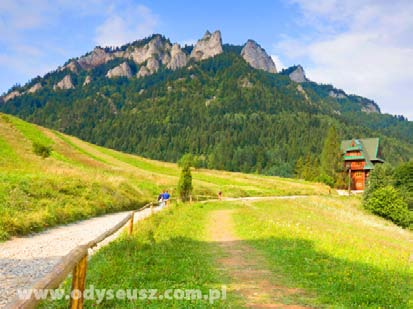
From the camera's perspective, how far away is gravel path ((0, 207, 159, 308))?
9.08 meters

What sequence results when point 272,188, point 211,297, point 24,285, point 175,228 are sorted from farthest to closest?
1. point 272,188
2. point 175,228
3. point 24,285
4. point 211,297

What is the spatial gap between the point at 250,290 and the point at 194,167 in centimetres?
8012

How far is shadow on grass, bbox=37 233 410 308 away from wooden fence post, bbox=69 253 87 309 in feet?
5.42

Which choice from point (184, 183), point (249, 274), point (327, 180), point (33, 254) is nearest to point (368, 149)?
point (327, 180)

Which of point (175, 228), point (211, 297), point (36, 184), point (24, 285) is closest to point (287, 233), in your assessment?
point (175, 228)

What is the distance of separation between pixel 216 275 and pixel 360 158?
9372cm

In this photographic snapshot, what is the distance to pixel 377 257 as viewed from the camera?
13.3m

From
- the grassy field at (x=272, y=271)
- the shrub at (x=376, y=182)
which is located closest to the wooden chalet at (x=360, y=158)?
the shrub at (x=376, y=182)

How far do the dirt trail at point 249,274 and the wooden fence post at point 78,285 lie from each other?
12.4ft

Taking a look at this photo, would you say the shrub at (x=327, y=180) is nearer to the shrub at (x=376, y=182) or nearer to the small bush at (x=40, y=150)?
the shrub at (x=376, y=182)

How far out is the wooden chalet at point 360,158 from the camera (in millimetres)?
92312

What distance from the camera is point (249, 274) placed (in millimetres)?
10812

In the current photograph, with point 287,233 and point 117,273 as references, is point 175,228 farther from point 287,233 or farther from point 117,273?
point 117,273

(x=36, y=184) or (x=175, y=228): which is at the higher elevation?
(x=36, y=184)
